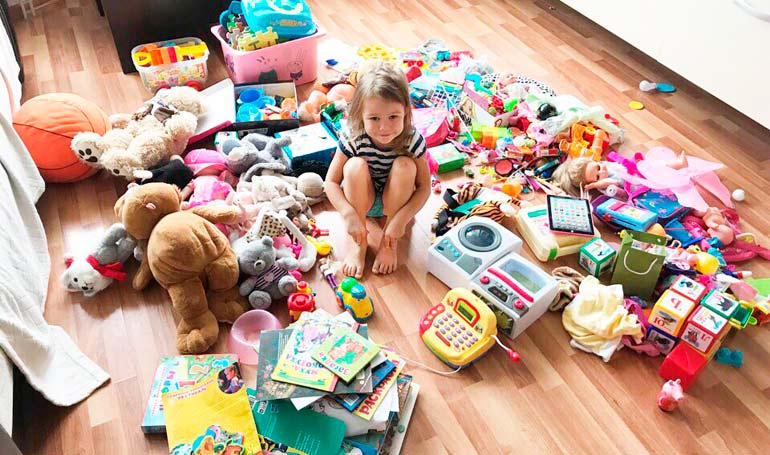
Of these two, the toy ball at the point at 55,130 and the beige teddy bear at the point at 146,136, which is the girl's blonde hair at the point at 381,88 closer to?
the beige teddy bear at the point at 146,136

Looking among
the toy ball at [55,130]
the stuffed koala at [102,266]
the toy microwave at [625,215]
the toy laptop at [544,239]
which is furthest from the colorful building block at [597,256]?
the toy ball at [55,130]

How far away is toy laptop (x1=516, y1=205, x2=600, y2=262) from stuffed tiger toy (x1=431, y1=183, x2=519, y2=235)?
0.19 feet

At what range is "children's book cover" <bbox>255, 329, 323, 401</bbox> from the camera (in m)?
1.22

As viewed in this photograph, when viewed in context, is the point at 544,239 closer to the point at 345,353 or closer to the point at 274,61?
the point at 345,353

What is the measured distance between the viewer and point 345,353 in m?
1.29

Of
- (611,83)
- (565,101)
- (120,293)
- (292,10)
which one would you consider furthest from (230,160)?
(611,83)

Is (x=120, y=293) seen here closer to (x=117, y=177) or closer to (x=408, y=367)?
(x=117, y=177)

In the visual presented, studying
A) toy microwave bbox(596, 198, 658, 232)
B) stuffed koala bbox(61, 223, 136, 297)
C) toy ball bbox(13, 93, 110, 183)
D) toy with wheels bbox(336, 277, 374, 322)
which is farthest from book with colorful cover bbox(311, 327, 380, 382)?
toy ball bbox(13, 93, 110, 183)

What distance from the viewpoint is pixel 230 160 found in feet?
6.04

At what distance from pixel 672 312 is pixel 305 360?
0.83 metres

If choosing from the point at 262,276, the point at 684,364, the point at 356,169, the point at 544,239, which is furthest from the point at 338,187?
the point at 684,364

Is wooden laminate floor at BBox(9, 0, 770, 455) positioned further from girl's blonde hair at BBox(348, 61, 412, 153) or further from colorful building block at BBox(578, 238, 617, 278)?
girl's blonde hair at BBox(348, 61, 412, 153)

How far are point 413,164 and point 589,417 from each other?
2.42ft

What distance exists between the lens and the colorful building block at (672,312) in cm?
139
